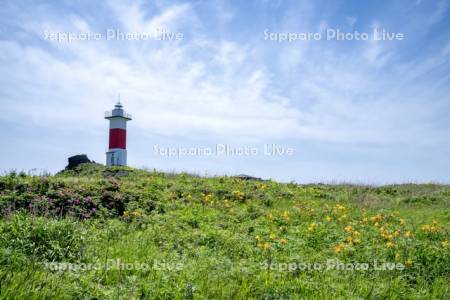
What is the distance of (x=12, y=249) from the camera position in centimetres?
641

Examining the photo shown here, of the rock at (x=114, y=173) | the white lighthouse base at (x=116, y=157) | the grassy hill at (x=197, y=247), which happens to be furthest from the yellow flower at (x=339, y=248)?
the white lighthouse base at (x=116, y=157)

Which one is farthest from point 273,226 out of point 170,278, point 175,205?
point 170,278

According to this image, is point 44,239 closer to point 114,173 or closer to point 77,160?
point 114,173

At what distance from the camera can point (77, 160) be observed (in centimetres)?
3048

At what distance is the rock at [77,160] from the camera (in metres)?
30.0

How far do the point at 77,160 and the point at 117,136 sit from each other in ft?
→ 27.1

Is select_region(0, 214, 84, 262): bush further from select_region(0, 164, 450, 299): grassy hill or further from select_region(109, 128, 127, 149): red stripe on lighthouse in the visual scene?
select_region(109, 128, 127, 149): red stripe on lighthouse

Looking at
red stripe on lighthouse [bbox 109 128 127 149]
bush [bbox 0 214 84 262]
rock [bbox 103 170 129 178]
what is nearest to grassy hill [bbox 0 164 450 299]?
bush [bbox 0 214 84 262]

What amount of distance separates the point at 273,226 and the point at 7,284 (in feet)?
23.0

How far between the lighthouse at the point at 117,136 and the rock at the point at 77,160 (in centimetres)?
595

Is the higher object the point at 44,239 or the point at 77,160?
the point at 77,160

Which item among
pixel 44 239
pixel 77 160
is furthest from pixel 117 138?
pixel 44 239

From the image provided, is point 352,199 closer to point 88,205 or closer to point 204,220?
point 204,220

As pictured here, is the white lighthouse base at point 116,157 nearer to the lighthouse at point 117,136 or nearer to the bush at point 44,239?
the lighthouse at point 117,136
